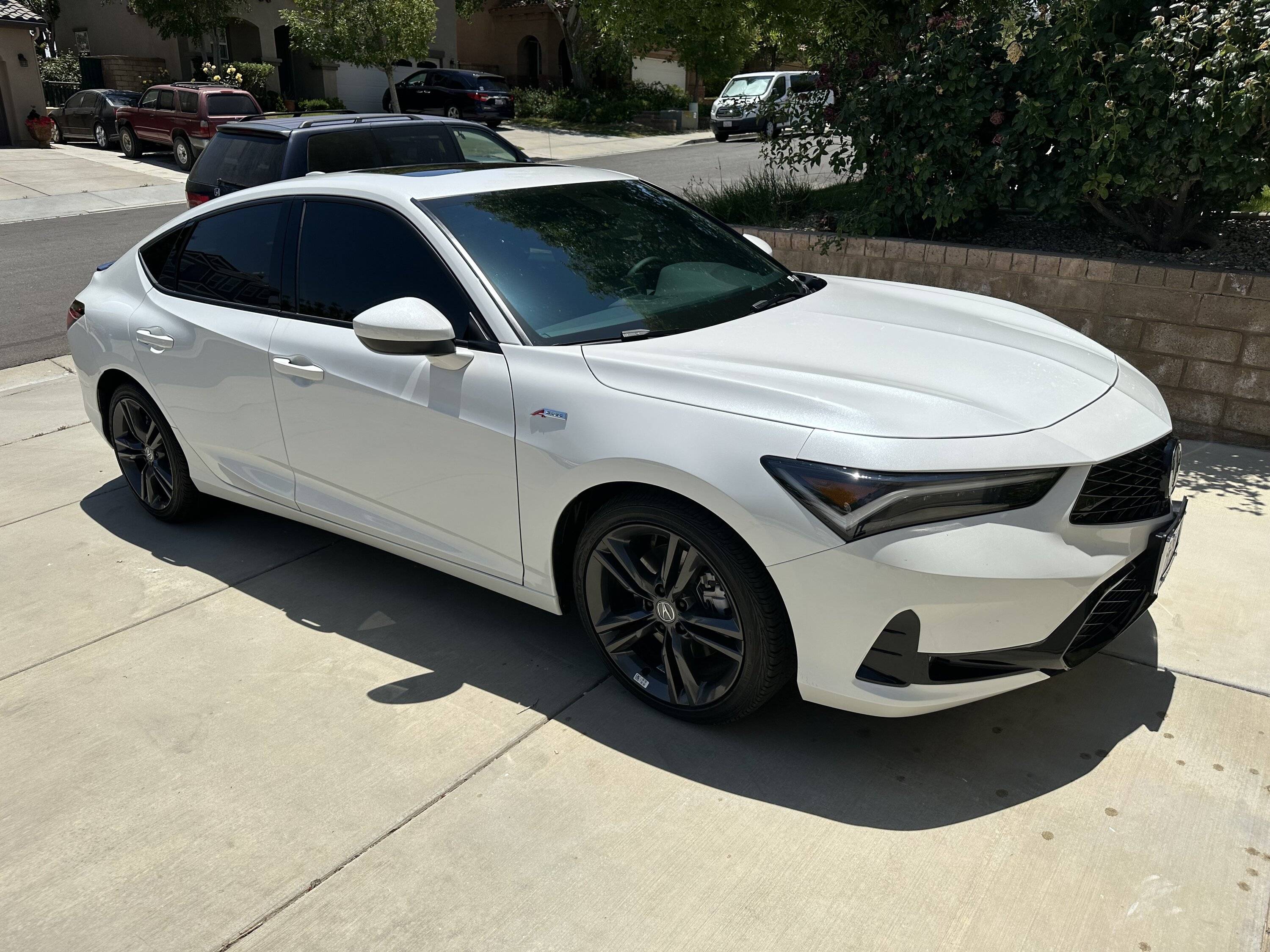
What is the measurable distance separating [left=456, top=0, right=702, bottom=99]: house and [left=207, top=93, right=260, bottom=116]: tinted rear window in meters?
21.7

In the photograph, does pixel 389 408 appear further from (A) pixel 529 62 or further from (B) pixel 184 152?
(A) pixel 529 62

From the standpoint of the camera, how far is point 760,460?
2.96 m

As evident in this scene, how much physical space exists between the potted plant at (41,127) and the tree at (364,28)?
23.2ft

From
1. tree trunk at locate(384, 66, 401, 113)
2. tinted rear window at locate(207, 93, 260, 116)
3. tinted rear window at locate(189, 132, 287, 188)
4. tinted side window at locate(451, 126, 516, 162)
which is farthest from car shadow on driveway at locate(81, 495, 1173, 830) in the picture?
tree trunk at locate(384, 66, 401, 113)

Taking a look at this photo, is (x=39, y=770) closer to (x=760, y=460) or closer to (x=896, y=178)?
(x=760, y=460)

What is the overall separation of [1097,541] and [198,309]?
3727mm

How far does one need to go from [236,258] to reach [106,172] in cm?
2233

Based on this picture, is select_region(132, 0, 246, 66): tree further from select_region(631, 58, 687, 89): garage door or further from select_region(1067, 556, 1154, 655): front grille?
select_region(1067, 556, 1154, 655): front grille

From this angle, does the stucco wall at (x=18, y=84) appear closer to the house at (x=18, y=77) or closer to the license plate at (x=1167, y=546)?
the house at (x=18, y=77)

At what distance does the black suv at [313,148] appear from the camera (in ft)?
30.0

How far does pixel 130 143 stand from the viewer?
26109mm

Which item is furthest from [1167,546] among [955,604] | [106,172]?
[106,172]

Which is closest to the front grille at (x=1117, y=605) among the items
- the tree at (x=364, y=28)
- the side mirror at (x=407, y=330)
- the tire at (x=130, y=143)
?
the side mirror at (x=407, y=330)

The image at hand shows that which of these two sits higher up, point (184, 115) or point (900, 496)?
point (900, 496)
